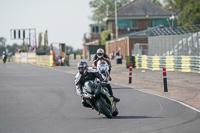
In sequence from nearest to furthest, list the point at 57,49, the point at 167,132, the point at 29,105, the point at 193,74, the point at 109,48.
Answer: the point at 167,132 < the point at 29,105 < the point at 193,74 < the point at 57,49 < the point at 109,48

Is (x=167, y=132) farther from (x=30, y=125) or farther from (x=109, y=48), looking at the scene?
(x=109, y=48)

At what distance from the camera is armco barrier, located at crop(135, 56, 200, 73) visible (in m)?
33.2

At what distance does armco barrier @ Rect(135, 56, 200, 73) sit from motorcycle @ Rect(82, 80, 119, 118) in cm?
1977

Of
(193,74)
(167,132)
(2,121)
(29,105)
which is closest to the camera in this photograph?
(167,132)

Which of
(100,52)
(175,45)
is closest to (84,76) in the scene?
(100,52)

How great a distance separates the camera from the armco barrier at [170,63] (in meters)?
33.2

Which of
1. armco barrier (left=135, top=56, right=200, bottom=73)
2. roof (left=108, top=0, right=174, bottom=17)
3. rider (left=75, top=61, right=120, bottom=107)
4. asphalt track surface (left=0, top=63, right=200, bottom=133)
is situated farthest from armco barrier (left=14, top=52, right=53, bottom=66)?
rider (left=75, top=61, right=120, bottom=107)

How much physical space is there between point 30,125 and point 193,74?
2216 centimetres

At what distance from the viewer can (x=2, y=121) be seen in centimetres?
1248

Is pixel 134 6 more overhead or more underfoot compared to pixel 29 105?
more overhead

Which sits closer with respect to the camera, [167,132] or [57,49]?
[167,132]

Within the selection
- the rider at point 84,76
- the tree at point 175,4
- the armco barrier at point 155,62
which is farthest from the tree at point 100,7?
the rider at point 84,76

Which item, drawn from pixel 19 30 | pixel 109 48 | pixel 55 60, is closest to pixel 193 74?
pixel 55 60

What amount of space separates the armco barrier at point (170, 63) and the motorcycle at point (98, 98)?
19.8 m
